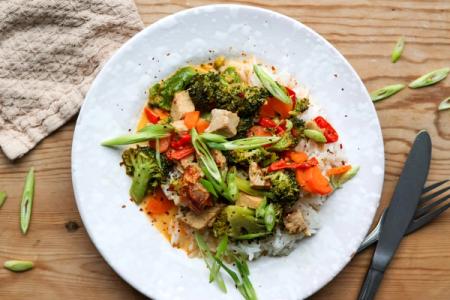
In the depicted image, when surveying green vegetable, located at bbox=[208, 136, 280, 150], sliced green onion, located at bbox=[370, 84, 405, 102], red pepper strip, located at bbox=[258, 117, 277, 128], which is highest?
sliced green onion, located at bbox=[370, 84, 405, 102]

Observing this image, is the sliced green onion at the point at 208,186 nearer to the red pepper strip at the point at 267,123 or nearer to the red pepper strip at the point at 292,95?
the red pepper strip at the point at 267,123

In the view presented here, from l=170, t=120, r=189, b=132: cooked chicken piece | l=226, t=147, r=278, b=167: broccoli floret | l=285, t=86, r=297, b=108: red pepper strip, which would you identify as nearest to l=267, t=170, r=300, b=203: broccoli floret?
l=226, t=147, r=278, b=167: broccoli floret

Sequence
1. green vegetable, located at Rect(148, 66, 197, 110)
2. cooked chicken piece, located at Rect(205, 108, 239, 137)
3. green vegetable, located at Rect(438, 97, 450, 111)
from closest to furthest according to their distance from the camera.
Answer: cooked chicken piece, located at Rect(205, 108, 239, 137)
green vegetable, located at Rect(148, 66, 197, 110)
green vegetable, located at Rect(438, 97, 450, 111)

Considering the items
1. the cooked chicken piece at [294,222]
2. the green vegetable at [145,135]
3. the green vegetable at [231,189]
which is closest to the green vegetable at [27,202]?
the green vegetable at [145,135]

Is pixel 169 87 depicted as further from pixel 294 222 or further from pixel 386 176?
pixel 386 176

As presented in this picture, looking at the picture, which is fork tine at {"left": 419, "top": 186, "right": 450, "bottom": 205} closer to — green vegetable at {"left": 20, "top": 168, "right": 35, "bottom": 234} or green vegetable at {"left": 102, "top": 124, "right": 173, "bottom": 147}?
green vegetable at {"left": 102, "top": 124, "right": 173, "bottom": 147}

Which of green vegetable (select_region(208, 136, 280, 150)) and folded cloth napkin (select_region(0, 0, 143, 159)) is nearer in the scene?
green vegetable (select_region(208, 136, 280, 150))

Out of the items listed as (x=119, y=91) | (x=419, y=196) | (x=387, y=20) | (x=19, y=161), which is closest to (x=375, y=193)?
(x=419, y=196)

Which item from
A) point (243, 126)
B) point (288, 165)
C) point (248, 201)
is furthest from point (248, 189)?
point (243, 126)
